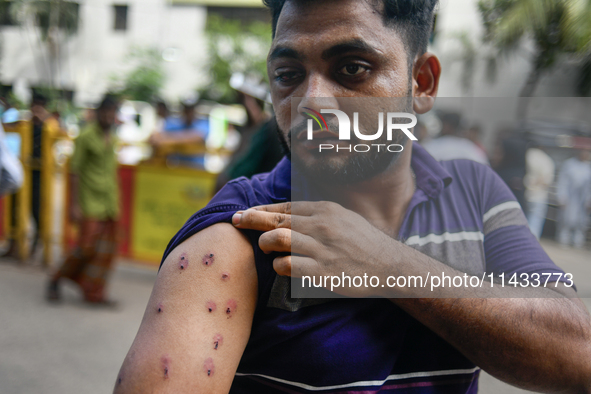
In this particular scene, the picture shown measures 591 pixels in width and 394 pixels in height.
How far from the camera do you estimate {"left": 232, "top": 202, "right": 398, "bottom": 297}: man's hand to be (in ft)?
3.11

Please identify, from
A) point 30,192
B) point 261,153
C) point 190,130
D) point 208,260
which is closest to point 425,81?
point 208,260

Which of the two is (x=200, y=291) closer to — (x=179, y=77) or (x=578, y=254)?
(x=578, y=254)

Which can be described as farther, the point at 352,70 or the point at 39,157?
the point at 39,157

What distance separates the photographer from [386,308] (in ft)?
3.52

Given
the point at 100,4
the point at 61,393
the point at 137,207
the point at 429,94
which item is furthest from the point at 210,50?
the point at 429,94

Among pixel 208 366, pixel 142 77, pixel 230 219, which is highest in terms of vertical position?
pixel 142 77

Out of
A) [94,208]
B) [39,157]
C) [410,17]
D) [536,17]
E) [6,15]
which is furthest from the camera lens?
[6,15]

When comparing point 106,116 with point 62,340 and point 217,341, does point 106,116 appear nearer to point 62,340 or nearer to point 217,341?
point 62,340

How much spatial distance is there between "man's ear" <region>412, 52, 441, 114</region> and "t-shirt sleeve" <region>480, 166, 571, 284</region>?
22cm

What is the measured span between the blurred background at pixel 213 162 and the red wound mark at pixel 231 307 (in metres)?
0.56

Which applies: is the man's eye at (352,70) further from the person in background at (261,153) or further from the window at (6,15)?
the window at (6,15)

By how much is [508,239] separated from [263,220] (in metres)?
0.59

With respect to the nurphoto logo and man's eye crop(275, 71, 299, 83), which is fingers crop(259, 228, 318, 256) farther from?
man's eye crop(275, 71, 299, 83)

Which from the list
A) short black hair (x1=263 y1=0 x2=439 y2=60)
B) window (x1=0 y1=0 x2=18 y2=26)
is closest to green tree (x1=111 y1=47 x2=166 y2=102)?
window (x1=0 y1=0 x2=18 y2=26)
